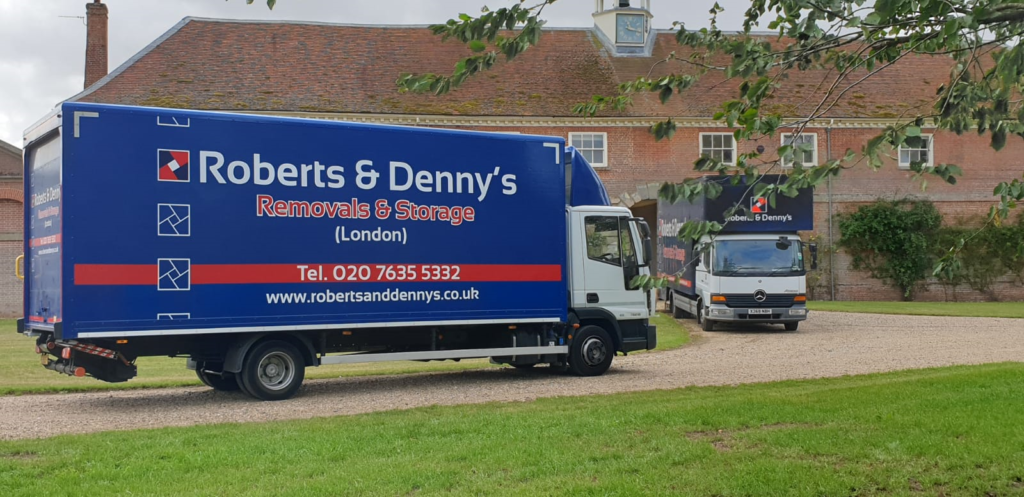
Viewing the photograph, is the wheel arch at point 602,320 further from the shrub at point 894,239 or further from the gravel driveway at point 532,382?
the shrub at point 894,239

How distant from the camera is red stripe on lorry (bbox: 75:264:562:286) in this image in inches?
414

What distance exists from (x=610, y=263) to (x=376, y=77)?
67.7 feet

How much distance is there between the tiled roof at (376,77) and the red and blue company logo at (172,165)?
20.2m

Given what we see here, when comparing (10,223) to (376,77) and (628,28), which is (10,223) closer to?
(376,77)

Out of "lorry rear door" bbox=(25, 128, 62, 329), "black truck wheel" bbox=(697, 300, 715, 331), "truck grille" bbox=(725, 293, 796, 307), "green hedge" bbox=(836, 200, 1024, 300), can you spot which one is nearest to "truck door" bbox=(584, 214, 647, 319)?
"lorry rear door" bbox=(25, 128, 62, 329)

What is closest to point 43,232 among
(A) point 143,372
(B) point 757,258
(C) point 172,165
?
(C) point 172,165

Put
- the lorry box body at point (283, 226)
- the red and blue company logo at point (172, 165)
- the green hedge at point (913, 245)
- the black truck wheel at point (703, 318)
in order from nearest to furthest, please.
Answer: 1. the lorry box body at point (283, 226)
2. the red and blue company logo at point (172, 165)
3. the black truck wheel at point (703, 318)
4. the green hedge at point (913, 245)

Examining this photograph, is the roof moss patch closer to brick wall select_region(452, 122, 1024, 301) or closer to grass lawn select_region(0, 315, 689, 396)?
brick wall select_region(452, 122, 1024, 301)

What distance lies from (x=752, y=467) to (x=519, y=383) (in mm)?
6947

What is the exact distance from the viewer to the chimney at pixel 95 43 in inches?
1324

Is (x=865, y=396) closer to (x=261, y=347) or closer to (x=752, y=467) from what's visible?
(x=752, y=467)

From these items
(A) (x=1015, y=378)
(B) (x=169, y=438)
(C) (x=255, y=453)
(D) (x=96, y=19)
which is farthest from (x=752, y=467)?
(D) (x=96, y=19)

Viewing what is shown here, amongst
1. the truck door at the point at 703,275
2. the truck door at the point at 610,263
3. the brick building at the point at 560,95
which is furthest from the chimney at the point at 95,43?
the truck door at the point at 610,263

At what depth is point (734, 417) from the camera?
8.75 metres
